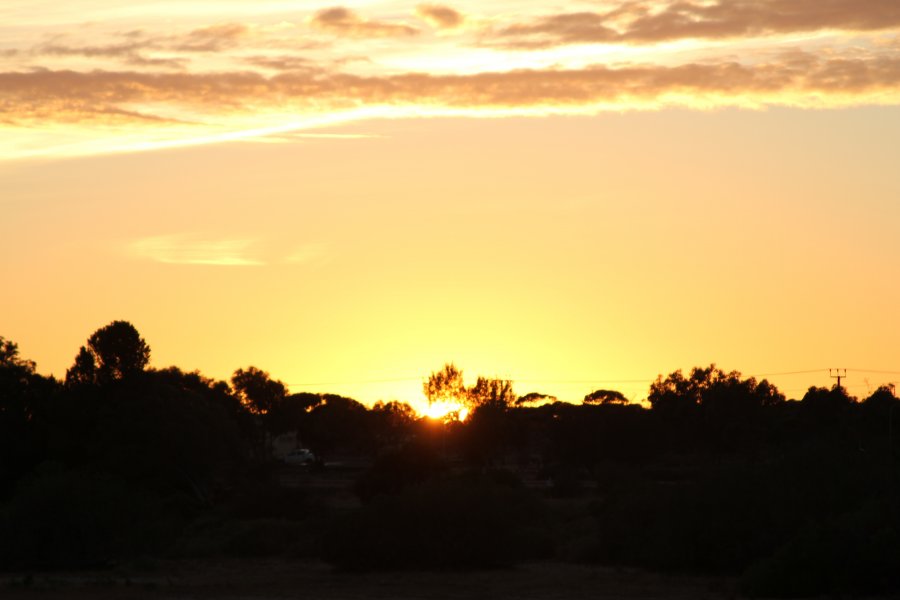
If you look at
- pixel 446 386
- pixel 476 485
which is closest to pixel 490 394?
pixel 446 386

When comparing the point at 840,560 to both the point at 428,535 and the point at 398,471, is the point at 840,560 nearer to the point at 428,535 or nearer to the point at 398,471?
the point at 428,535

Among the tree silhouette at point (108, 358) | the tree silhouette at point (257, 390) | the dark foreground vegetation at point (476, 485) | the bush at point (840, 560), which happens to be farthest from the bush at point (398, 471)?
the tree silhouette at point (257, 390)

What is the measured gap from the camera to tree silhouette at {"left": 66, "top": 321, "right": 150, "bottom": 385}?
71.7 metres

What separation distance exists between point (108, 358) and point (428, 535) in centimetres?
3120

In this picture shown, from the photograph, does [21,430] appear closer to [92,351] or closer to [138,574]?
[92,351]

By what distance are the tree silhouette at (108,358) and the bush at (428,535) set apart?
93.4 feet

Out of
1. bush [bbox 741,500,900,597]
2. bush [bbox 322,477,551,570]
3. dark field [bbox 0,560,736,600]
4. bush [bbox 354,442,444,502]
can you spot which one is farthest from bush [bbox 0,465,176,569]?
bush [bbox 741,500,900,597]

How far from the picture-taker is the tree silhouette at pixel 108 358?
71.7m

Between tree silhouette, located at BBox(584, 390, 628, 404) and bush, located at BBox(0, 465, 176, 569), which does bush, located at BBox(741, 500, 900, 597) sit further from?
tree silhouette, located at BBox(584, 390, 628, 404)

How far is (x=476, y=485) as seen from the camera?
4828 cm

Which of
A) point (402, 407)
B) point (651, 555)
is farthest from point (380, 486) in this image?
point (402, 407)

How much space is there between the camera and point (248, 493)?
67.2 metres

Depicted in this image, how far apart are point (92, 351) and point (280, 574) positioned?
29.1 metres

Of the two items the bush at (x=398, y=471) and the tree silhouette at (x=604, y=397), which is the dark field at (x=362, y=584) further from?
the tree silhouette at (x=604, y=397)
